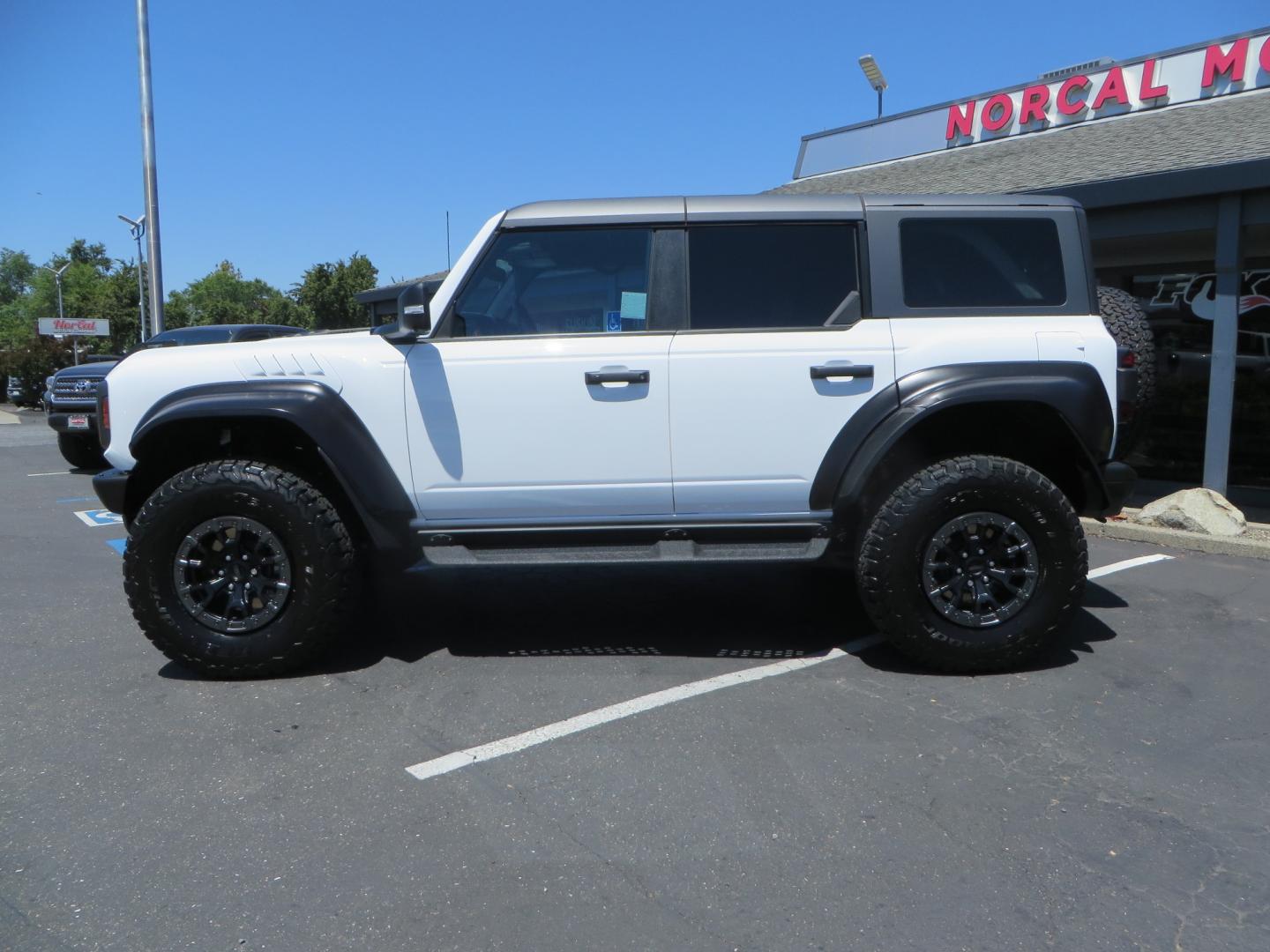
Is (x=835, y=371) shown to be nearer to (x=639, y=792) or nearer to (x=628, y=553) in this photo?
(x=628, y=553)

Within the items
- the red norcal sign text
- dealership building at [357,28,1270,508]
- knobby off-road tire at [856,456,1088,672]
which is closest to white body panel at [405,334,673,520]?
knobby off-road tire at [856,456,1088,672]

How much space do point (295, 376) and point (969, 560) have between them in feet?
9.94

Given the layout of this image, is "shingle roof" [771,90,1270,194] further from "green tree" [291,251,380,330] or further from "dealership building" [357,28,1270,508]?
"green tree" [291,251,380,330]

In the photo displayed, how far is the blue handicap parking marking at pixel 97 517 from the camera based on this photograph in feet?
26.8

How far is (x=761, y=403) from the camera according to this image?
166 inches

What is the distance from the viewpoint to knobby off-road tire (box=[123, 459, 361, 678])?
4.13 metres

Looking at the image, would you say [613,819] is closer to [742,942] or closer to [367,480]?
[742,942]

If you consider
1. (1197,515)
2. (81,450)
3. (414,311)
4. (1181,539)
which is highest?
(414,311)

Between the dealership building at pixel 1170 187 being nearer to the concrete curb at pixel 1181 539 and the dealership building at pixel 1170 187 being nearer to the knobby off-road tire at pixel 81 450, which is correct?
the concrete curb at pixel 1181 539

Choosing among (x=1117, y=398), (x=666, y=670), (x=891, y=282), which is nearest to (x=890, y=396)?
(x=891, y=282)

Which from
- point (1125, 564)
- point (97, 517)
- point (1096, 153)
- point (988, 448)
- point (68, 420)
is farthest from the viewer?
point (68, 420)

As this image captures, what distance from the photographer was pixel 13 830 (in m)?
2.99

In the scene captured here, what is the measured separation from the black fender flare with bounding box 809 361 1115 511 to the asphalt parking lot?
0.96m

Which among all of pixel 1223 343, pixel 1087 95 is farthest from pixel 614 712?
pixel 1087 95
